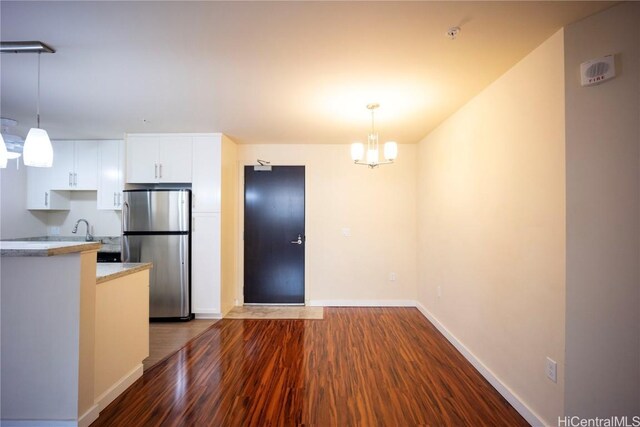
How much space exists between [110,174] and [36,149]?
2491mm

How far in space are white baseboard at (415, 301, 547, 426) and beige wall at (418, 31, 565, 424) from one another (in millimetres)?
39

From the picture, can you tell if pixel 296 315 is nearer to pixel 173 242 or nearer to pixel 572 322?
pixel 173 242

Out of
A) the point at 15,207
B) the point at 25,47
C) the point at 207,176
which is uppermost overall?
the point at 25,47

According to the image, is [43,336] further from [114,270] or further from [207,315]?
[207,315]

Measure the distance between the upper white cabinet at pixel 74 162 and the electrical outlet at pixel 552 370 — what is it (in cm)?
519

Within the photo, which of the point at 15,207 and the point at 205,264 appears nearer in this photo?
the point at 205,264

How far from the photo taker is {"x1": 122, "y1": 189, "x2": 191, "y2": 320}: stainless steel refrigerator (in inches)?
139

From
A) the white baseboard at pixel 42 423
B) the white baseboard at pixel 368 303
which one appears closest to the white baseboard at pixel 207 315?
the white baseboard at pixel 368 303

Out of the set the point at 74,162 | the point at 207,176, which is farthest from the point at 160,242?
the point at 74,162

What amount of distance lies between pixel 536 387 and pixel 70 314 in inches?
113

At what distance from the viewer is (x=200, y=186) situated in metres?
3.64

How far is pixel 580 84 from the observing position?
1.49m

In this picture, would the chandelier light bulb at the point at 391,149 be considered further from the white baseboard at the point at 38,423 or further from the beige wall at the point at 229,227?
the white baseboard at the point at 38,423

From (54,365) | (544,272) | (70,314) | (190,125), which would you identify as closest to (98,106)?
(190,125)
